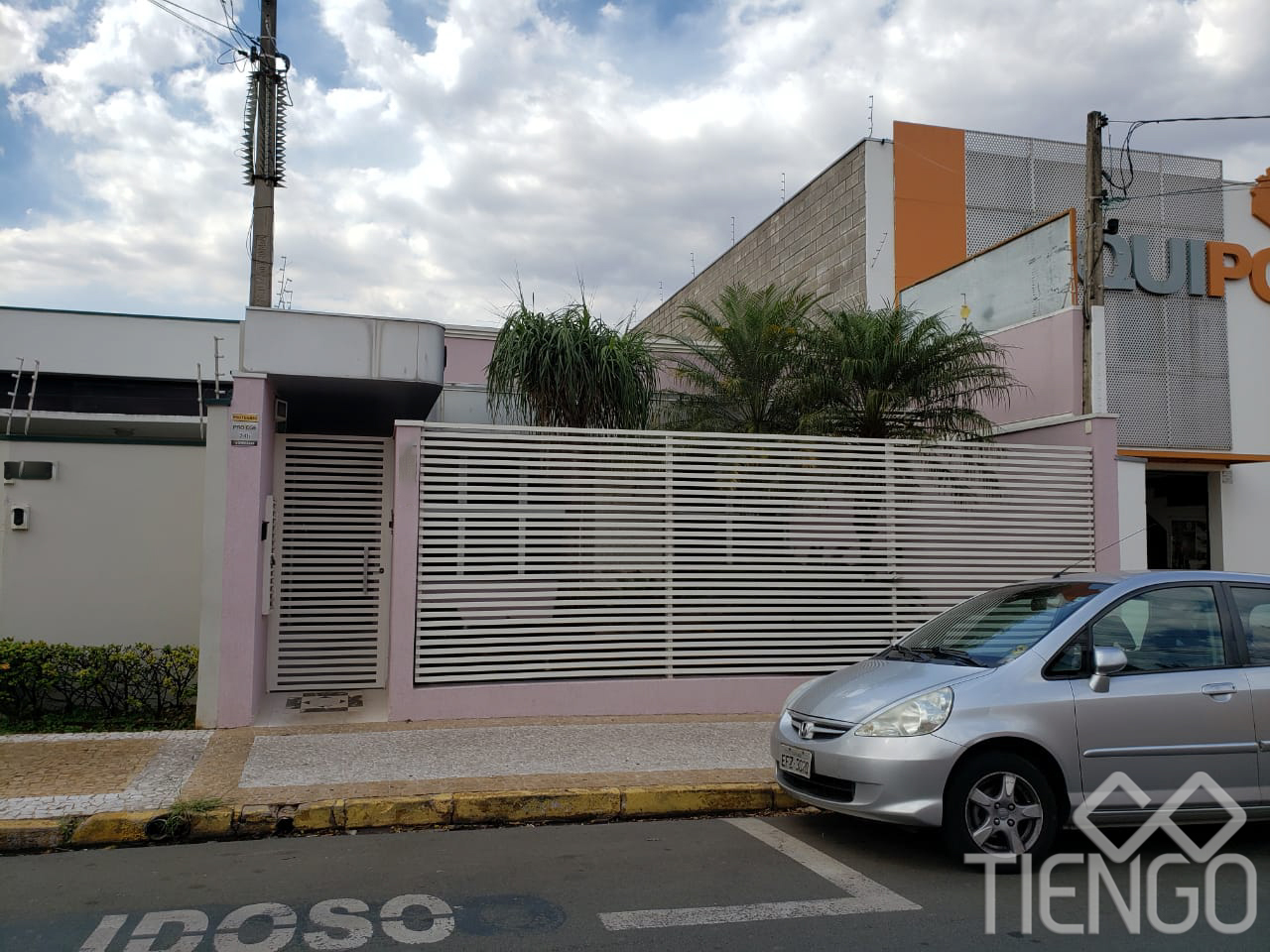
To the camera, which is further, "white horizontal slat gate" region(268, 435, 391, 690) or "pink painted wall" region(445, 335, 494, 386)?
"pink painted wall" region(445, 335, 494, 386)

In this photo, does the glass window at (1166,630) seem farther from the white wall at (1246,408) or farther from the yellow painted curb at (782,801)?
the white wall at (1246,408)

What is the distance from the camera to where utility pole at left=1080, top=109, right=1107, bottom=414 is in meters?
11.8

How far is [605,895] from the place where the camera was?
4.96 m

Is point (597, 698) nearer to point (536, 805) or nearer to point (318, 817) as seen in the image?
point (536, 805)

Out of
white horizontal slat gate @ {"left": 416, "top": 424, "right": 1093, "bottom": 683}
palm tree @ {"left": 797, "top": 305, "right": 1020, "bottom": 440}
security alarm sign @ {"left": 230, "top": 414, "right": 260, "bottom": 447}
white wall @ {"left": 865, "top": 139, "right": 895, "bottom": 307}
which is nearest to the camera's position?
security alarm sign @ {"left": 230, "top": 414, "right": 260, "bottom": 447}

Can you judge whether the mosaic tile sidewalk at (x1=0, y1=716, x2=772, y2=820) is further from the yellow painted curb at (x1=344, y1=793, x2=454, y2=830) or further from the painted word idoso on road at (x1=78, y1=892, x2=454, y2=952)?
the painted word idoso on road at (x1=78, y1=892, x2=454, y2=952)

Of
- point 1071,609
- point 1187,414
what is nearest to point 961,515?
point 1071,609

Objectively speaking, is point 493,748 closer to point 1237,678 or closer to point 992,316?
point 1237,678

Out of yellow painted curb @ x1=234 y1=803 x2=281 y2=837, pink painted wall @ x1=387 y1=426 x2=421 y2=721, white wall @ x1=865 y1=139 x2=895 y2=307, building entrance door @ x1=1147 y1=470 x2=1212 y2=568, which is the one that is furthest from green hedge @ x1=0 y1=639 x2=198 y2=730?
building entrance door @ x1=1147 y1=470 x2=1212 y2=568

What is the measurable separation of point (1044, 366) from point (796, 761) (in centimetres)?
850

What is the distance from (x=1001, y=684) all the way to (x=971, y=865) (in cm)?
97

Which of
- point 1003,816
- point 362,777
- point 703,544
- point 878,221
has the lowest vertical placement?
point 362,777

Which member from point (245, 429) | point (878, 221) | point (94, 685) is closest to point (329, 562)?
point (245, 429)

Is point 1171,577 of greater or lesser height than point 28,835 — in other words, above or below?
above
